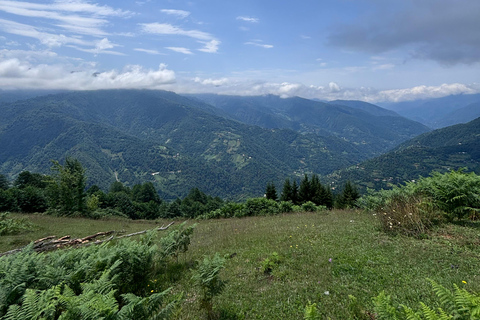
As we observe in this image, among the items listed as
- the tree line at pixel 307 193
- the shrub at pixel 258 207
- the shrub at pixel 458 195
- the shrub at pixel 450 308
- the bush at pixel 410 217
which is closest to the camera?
the shrub at pixel 450 308

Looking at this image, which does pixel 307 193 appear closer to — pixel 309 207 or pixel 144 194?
pixel 309 207

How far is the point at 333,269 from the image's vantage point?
265 inches

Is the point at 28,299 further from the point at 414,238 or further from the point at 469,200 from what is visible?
the point at 469,200

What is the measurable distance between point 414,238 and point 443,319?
7144 mm

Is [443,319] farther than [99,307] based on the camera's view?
No

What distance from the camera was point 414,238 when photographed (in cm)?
849

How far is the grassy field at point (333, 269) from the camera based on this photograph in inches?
208

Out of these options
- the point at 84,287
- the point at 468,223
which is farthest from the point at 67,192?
the point at 468,223

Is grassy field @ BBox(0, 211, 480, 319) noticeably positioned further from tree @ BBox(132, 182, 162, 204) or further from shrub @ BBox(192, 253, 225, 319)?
tree @ BBox(132, 182, 162, 204)

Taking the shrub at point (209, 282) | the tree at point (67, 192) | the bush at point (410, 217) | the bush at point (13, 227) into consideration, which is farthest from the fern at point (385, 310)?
the tree at point (67, 192)

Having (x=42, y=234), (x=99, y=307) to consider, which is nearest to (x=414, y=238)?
(x=99, y=307)

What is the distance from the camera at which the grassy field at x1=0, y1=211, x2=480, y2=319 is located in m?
5.29

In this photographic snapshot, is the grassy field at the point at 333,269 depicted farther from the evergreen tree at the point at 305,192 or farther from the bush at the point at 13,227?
the evergreen tree at the point at 305,192

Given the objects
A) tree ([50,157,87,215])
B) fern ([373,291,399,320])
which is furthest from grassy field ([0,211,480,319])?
tree ([50,157,87,215])
